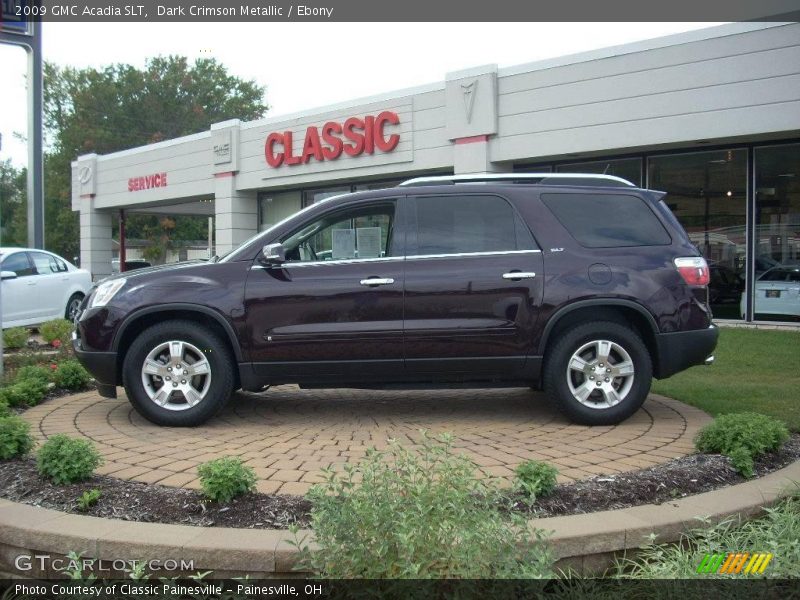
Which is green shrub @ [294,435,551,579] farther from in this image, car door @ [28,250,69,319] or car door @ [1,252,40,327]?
car door @ [28,250,69,319]

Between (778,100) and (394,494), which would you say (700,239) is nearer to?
(778,100)

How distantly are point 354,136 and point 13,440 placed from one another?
49.5 feet

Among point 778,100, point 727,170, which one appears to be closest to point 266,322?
point 778,100

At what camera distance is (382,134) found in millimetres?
18031

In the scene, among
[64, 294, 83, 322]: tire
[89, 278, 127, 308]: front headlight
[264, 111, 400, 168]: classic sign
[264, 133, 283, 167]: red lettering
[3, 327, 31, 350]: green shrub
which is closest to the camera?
[89, 278, 127, 308]: front headlight

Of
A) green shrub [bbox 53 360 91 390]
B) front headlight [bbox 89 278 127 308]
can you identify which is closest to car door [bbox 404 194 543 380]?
front headlight [bbox 89 278 127 308]

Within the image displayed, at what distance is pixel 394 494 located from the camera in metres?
2.91

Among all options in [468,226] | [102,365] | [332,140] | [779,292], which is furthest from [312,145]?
[102,365]

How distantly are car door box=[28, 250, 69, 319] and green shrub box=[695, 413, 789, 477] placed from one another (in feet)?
39.1

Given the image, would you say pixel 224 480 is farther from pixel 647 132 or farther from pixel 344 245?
pixel 647 132

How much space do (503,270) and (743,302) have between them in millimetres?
10021

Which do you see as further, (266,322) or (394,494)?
(266,322)

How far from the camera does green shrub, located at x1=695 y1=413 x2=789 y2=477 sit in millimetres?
4164

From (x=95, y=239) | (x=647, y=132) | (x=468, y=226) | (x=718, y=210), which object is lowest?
(x=468, y=226)
